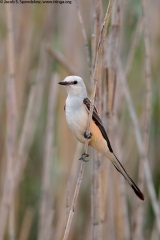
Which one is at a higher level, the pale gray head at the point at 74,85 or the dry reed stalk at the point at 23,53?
the dry reed stalk at the point at 23,53

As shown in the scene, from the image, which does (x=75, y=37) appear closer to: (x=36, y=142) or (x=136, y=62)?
(x=136, y=62)

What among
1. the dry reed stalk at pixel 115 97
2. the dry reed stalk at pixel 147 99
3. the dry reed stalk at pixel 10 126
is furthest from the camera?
the dry reed stalk at pixel 10 126

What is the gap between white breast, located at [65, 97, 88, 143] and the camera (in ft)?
4.48

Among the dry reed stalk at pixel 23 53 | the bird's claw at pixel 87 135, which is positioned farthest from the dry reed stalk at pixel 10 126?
the bird's claw at pixel 87 135

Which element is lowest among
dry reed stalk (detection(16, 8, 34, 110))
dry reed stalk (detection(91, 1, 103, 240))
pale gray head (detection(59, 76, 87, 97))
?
dry reed stalk (detection(91, 1, 103, 240))

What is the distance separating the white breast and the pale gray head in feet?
0.06

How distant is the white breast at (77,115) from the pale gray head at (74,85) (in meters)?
0.02

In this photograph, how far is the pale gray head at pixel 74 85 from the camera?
1327 millimetres

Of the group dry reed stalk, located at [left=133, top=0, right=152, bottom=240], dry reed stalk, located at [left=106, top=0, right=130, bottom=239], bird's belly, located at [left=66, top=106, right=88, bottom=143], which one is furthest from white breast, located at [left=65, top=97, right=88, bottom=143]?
dry reed stalk, located at [left=133, top=0, right=152, bottom=240]

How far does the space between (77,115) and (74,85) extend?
8 cm

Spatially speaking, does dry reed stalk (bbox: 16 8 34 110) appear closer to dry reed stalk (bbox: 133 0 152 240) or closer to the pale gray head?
dry reed stalk (bbox: 133 0 152 240)

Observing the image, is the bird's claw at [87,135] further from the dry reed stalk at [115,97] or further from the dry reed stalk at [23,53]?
the dry reed stalk at [23,53]

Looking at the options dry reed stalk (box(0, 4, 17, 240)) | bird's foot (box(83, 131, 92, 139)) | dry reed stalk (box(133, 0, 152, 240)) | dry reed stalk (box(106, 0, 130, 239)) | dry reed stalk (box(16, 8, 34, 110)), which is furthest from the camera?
dry reed stalk (box(16, 8, 34, 110))

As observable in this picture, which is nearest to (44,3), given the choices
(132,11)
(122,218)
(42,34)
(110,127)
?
(42,34)
